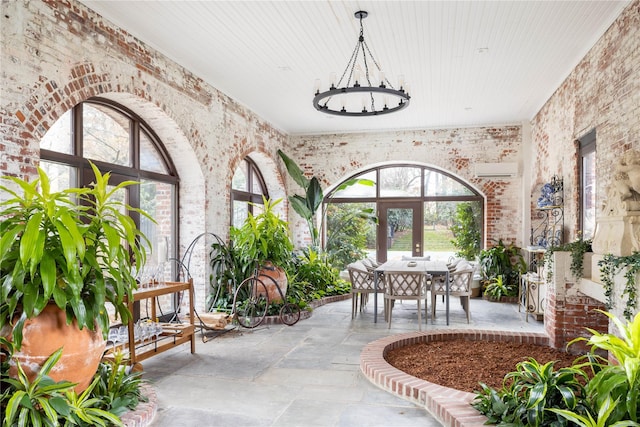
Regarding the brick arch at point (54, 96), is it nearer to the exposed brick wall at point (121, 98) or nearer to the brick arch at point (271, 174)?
the exposed brick wall at point (121, 98)

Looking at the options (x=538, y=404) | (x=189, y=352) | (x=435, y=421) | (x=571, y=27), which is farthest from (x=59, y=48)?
(x=571, y=27)

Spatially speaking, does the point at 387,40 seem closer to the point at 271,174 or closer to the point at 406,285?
the point at 406,285

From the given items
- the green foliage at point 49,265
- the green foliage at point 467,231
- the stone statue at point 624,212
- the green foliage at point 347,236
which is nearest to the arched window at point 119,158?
the green foliage at point 49,265

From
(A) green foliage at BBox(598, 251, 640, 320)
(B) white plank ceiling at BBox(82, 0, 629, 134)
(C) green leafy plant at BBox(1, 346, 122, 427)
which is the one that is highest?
(B) white plank ceiling at BBox(82, 0, 629, 134)

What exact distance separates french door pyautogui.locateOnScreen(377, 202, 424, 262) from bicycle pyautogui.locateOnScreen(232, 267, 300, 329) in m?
4.11

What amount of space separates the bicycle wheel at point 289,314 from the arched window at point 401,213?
3697mm

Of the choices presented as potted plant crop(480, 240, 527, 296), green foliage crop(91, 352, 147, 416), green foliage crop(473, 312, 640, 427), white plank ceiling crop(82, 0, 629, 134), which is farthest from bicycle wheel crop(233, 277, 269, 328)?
potted plant crop(480, 240, 527, 296)

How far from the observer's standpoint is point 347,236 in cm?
1077

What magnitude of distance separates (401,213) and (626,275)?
7.05 m

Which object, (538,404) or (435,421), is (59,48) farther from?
(538,404)

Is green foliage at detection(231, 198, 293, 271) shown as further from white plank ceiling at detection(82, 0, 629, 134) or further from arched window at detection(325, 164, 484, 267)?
arched window at detection(325, 164, 484, 267)

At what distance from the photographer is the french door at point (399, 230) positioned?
10391 millimetres

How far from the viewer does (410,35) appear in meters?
5.11

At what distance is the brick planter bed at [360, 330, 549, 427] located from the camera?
311 centimetres
